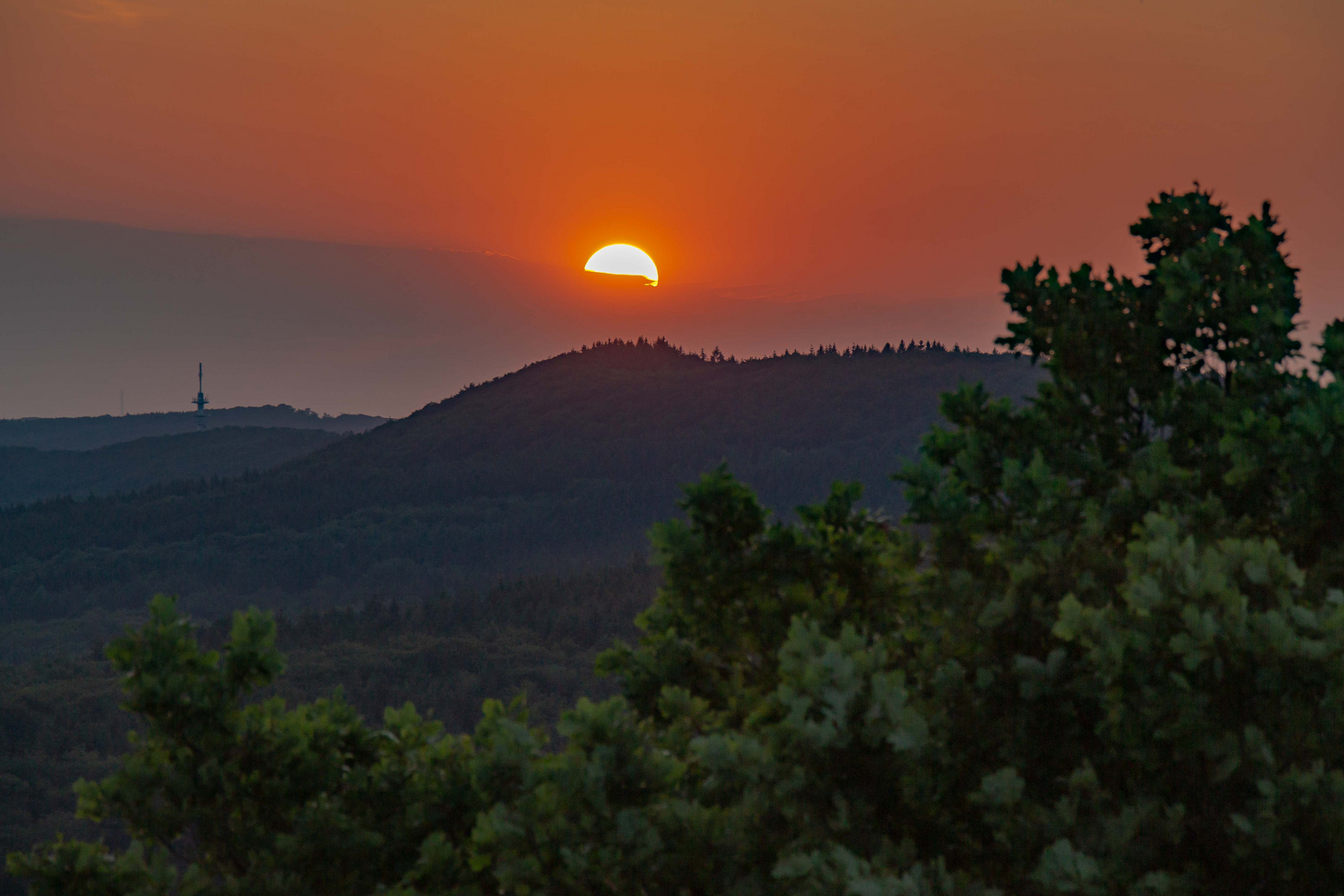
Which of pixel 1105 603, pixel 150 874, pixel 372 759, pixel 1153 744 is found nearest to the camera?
pixel 1153 744

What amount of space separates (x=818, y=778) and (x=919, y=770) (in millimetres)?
881

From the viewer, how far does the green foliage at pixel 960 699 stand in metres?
8.61

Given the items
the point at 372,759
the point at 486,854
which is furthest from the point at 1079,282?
the point at 372,759

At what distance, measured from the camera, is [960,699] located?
410 inches

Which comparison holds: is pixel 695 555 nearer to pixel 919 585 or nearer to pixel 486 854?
pixel 919 585

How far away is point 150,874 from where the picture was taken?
39.5 feet

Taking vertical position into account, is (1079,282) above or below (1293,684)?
above

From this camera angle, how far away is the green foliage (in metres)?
8.61

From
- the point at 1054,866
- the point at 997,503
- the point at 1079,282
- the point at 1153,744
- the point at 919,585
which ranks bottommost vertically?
the point at 1054,866

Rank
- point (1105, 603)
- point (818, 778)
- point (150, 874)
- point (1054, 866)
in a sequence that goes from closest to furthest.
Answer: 1. point (1054, 866)
2. point (818, 778)
3. point (1105, 603)
4. point (150, 874)

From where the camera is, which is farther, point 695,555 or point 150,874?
point 695,555

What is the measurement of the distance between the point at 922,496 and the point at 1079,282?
3400 mm

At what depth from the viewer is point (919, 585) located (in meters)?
14.4

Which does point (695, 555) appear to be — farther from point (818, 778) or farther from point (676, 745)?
point (818, 778)
